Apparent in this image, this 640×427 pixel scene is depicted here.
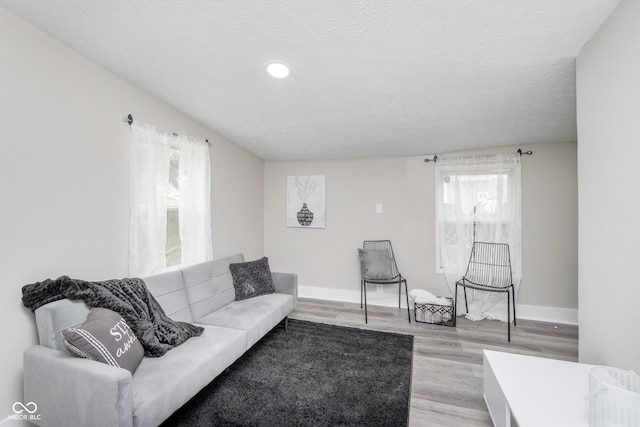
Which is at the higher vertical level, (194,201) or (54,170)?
(54,170)

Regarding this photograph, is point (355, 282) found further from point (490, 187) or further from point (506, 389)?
point (506, 389)

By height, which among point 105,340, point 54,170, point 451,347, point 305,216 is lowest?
point 451,347

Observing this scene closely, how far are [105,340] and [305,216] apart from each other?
9.68 ft

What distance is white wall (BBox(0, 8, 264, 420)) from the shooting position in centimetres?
156

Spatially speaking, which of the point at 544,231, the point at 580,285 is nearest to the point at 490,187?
the point at 544,231

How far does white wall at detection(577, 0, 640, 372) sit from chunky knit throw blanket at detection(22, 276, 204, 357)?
250 cm

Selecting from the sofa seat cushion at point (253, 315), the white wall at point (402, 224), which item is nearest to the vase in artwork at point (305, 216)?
the white wall at point (402, 224)

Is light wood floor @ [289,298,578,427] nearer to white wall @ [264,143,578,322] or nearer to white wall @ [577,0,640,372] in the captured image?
white wall @ [264,143,578,322]

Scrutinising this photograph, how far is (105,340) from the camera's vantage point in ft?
4.81

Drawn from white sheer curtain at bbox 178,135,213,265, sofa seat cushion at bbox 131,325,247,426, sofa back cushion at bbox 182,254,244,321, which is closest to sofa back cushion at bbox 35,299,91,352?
sofa seat cushion at bbox 131,325,247,426

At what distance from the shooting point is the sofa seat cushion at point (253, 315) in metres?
2.30

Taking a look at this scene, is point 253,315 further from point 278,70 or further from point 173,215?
point 278,70

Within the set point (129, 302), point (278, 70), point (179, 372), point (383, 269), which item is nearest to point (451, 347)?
point (383, 269)
